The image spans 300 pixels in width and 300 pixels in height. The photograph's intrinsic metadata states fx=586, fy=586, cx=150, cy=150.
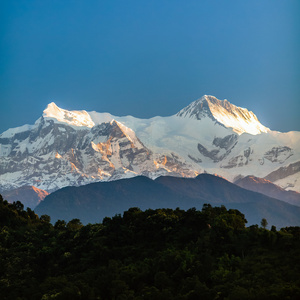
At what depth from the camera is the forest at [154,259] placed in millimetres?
80875

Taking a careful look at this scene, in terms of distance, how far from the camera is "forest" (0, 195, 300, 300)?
265 ft

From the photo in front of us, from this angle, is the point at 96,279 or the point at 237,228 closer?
the point at 96,279

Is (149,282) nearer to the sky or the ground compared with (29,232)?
nearer to the ground

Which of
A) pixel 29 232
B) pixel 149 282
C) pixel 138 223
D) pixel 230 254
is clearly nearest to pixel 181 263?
pixel 149 282

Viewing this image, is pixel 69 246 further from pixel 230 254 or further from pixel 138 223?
pixel 230 254

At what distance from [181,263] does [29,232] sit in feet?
148

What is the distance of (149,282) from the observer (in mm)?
88625

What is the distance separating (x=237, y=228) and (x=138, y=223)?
68.6 feet

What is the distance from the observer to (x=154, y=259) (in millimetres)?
94500

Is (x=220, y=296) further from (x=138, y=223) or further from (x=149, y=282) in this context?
(x=138, y=223)

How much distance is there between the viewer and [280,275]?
3209 inches

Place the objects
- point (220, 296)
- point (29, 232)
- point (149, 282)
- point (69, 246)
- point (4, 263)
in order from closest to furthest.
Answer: point (220, 296) → point (149, 282) → point (4, 263) → point (69, 246) → point (29, 232)

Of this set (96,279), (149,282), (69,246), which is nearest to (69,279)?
(96,279)

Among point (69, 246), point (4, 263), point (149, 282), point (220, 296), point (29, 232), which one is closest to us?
point (220, 296)
